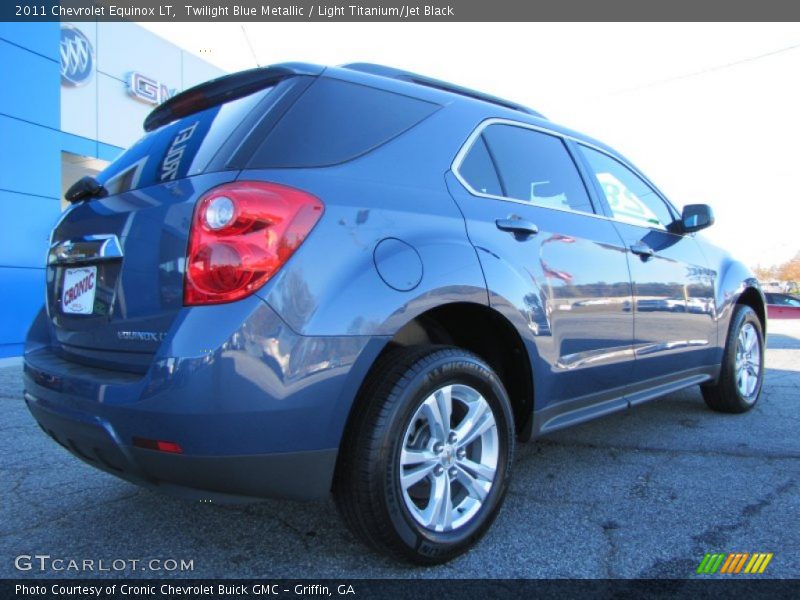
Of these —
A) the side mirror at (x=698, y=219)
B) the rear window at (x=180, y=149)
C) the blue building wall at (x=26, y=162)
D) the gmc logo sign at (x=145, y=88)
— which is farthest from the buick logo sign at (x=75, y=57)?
Answer: the side mirror at (x=698, y=219)

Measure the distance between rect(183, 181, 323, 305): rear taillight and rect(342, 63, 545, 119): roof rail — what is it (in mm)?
881

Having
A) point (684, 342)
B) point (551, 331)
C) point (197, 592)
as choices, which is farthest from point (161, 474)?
point (684, 342)

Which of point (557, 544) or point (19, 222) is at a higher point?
point (19, 222)

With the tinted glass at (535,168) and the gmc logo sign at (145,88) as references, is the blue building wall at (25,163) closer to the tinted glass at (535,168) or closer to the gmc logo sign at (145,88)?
the gmc logo sign at (145,88)

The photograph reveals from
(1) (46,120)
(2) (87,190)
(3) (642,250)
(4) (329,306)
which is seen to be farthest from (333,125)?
(1) (46,120)

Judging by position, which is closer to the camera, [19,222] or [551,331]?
[551,331]

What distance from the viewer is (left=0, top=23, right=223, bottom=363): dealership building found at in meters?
9.59

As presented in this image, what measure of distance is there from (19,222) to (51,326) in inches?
351

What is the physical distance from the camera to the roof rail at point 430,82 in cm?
254

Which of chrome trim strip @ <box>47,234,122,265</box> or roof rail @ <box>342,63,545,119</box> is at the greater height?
roof rail @ <box>342,63,545,119</box>

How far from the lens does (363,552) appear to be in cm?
217

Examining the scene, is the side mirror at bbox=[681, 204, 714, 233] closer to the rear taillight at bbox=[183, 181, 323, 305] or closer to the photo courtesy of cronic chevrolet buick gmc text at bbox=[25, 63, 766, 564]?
the photo courtesy of cronic chevrolet buick gmc text at bbox=[25, 63, 766, 564]

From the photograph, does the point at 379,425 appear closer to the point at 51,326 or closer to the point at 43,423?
the point at 43,423

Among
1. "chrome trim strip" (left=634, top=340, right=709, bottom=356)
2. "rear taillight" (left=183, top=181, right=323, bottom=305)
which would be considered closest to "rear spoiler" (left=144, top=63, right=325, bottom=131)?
"rear taillight" (left=183, top=181, right=323, bottom=305)
